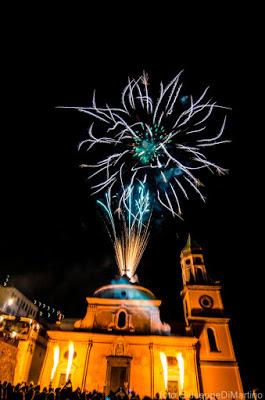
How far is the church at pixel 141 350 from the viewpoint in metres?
21.9

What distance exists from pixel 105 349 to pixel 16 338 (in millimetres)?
9322

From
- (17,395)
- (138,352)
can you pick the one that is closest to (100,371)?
(138,352)

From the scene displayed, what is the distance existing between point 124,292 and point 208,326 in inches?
380

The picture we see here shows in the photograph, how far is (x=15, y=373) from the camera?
23844mm

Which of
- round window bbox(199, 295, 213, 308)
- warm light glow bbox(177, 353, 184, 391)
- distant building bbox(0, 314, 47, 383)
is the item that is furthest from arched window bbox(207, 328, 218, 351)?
distant building bbox(0, 314, 47, 383)

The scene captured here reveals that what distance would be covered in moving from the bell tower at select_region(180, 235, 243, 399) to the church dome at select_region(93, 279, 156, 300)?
4818 mm

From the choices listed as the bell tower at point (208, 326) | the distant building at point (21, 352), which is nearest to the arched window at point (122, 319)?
the bell tower at point (208, 326)

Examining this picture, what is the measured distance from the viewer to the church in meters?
21.9

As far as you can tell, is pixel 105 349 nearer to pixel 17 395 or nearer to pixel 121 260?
pixel 121 260

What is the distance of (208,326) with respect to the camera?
26.0 metres

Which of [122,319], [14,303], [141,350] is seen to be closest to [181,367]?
[141,350]

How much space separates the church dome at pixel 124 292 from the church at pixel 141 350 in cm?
11

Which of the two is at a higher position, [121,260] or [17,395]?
[121,260]

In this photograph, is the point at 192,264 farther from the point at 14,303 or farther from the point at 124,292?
the point at 14,303
